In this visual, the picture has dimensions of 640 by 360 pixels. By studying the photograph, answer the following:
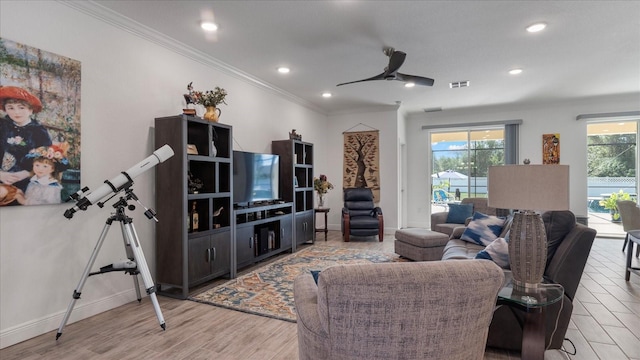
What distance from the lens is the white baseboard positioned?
2.31 m

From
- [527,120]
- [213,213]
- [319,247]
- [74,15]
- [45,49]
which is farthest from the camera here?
[527,120]

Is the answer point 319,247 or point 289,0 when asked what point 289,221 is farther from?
point 289,0

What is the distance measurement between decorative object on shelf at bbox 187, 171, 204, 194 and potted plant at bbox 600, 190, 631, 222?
7676 millimetres

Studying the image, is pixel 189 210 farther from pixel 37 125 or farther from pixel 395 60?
pixel 395 60

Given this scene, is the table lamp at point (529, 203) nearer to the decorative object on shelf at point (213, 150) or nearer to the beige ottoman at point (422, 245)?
the beige ottoman at point (422, 245)

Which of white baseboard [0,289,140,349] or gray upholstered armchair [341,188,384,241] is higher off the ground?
gray upholstered armchair [341,188,384,241]

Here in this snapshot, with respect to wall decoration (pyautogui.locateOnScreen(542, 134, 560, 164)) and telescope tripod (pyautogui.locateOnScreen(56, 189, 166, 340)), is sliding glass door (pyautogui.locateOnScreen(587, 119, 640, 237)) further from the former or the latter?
telescope tripod (pyautogui.locateOnScreen(56, 189, 166, 340))

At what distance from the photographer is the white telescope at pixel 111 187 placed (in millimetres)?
2408

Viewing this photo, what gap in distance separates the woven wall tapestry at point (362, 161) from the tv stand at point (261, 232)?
2445 millimetres

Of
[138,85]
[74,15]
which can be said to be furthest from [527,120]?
[74,15]

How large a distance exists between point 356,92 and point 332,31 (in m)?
2.48

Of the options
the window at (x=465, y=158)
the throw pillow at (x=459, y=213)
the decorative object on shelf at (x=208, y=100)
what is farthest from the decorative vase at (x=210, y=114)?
the window at (x=465, y=158)

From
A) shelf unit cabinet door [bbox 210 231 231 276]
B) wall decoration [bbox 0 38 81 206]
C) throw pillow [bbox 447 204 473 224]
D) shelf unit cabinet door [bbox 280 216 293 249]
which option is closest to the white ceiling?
wall decoration [bbox 0 38 81 206]

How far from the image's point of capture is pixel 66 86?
104 inches
